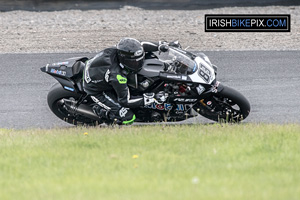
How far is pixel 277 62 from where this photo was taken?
12297mm

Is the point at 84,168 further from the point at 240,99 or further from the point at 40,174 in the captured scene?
the point at 240,99

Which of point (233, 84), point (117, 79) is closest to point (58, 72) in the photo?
point (117, 79)

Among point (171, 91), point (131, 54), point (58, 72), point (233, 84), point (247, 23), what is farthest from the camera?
point (247, 23)

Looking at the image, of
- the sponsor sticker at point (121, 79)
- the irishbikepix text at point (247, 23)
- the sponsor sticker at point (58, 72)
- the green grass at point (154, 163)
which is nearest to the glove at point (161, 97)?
the green grass at point (154, 163)

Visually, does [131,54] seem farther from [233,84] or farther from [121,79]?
[233,84]

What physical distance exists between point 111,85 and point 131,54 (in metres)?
0.66

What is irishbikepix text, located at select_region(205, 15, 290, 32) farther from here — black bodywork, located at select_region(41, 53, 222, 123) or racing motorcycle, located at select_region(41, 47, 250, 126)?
black bodywork, located at select_region(41, 53, 222, 123)

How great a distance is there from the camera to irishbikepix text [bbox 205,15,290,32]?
15.3 metres

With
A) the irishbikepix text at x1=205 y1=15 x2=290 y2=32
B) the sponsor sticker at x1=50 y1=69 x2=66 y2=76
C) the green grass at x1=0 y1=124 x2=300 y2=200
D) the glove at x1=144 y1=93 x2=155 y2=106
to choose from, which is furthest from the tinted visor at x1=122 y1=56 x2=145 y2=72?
the irishbikepix text at x1=205 y1=15 x2=290 y2=32

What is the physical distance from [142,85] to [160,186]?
290 centimetres

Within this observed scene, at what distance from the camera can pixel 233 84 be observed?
36.4 ft

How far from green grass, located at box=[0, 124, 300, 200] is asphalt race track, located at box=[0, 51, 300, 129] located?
1.25 m

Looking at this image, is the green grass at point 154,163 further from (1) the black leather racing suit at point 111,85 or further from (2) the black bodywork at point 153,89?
(1) the black leather racing suit at point 111,85

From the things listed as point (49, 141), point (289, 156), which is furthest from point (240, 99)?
point (49, 141)
